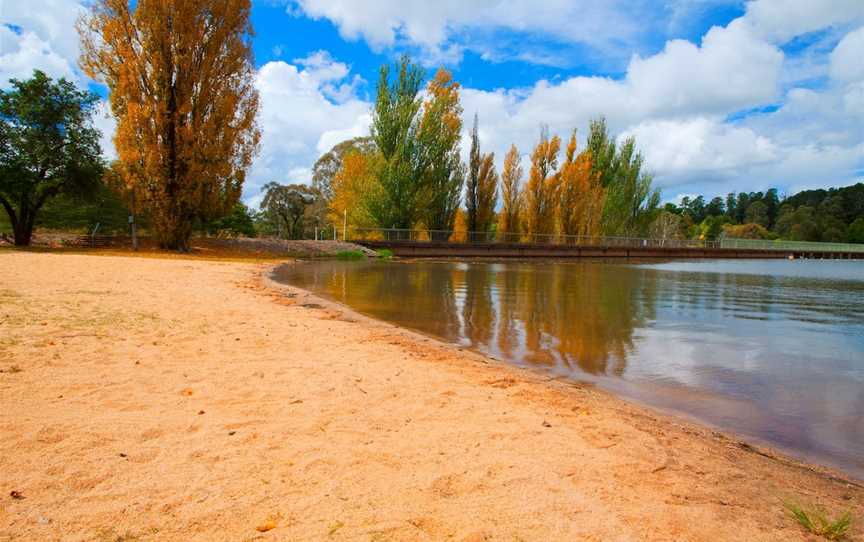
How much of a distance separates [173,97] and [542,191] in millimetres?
31219

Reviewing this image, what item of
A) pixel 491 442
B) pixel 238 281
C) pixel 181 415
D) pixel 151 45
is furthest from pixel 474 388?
pixel 151 45

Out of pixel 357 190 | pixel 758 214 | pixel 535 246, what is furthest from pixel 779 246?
pixel 758 214

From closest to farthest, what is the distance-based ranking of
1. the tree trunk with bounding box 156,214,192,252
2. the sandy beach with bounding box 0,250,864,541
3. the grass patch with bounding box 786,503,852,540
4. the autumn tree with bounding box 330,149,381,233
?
the sandy beach with bounding box 0,250,864,541 < the grass patch with bounding box 786,503,852,540 < the tree trunk with bounding box 156,214,192,252 < the autumn tree with bounding box 330,149,381,233

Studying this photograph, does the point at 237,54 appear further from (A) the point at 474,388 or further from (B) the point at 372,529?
(B) the point at 372,529

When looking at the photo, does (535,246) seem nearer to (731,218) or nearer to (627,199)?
(627,199)

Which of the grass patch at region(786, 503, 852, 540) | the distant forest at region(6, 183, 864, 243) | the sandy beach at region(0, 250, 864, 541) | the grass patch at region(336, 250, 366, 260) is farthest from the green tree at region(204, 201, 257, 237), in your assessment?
the grass patch at region(786, 503, 852, 540)

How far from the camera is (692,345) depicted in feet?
24.6

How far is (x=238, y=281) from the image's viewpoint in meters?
12.7

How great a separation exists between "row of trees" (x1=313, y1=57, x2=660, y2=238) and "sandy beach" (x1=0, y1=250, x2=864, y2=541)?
3257 centimetres

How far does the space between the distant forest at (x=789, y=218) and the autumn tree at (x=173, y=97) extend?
215 ft

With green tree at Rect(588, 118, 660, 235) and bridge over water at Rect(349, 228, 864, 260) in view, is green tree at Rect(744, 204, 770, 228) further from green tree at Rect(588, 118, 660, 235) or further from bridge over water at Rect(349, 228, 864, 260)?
green tree at Rect(588, 118, 660, 235)

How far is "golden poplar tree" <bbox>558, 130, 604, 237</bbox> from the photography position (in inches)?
1817

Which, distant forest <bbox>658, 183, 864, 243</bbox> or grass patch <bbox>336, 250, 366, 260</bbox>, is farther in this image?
distant forest <bbox>658, 183, 864, 243</bbox>

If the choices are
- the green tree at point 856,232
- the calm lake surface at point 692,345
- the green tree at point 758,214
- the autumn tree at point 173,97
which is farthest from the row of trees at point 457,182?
the green tree at point 758,214
